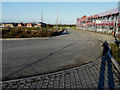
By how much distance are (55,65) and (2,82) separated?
248cm

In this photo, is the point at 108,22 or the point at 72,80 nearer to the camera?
the point at 72,80

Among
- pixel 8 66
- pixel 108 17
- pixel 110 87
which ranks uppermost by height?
pixel 108 17

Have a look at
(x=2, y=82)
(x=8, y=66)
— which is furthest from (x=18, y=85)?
(x=8, y=66)

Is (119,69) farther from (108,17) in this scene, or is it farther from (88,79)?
(108,17)

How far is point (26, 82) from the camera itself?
3514 mm

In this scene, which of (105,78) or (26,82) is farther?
(105,78)

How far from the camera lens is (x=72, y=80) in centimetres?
368

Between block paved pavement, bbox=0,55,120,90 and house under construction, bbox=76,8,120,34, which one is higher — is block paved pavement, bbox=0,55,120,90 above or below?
below

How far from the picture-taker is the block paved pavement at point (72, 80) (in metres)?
3.33

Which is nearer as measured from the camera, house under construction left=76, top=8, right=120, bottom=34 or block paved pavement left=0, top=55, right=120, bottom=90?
block paved pavement left=0, top=55, right=120, bottom=90

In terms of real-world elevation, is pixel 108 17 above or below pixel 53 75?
above

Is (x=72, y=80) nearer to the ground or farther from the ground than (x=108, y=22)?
nearer to the ground

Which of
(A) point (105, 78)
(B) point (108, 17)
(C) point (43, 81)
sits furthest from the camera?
(B) point (108, 17)

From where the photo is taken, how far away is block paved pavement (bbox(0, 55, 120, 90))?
3.33 m
